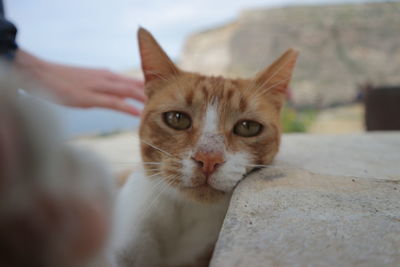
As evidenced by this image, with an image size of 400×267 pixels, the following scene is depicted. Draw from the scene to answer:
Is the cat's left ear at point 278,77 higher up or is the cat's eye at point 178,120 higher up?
the cat's left ear at point 278,77

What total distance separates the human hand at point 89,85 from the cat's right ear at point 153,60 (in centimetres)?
41

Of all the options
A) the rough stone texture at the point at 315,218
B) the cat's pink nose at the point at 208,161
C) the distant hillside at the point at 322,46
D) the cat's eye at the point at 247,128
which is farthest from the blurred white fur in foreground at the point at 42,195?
the distant hillside at the point at 322,46

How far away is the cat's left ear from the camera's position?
1458 mm

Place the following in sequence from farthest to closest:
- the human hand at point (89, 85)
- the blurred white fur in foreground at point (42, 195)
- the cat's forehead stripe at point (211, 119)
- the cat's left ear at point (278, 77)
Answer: the human hand at point (89, 85)
the cat's left ear at point (278, 77)
the cat's forehead stripe at point (211, 119)
the blurred white fur in foreground at point (42, 195)

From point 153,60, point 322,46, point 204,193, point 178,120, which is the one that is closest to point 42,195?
point 204,193

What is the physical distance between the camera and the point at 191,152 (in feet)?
3.83

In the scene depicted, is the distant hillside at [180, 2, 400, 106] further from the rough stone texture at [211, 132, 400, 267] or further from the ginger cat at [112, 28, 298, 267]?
the rough stone texture at [211, 132, 400, 267]

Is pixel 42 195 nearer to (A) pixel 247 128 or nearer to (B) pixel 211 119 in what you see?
(B) pixel 211 119

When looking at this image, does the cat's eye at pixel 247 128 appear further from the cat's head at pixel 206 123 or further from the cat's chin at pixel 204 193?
the cat's chin at pixel 204 193

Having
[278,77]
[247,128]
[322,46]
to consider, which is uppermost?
[322,46]

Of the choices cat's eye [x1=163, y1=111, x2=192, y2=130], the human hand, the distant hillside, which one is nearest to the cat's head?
cat's eye [x1=163, y1=111, x2=192, y2=130]

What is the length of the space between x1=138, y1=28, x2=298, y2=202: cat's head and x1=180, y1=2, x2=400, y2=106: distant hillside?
9.77 metres

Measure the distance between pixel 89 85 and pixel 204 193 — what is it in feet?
4.14

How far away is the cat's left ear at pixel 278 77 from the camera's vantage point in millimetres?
1458
